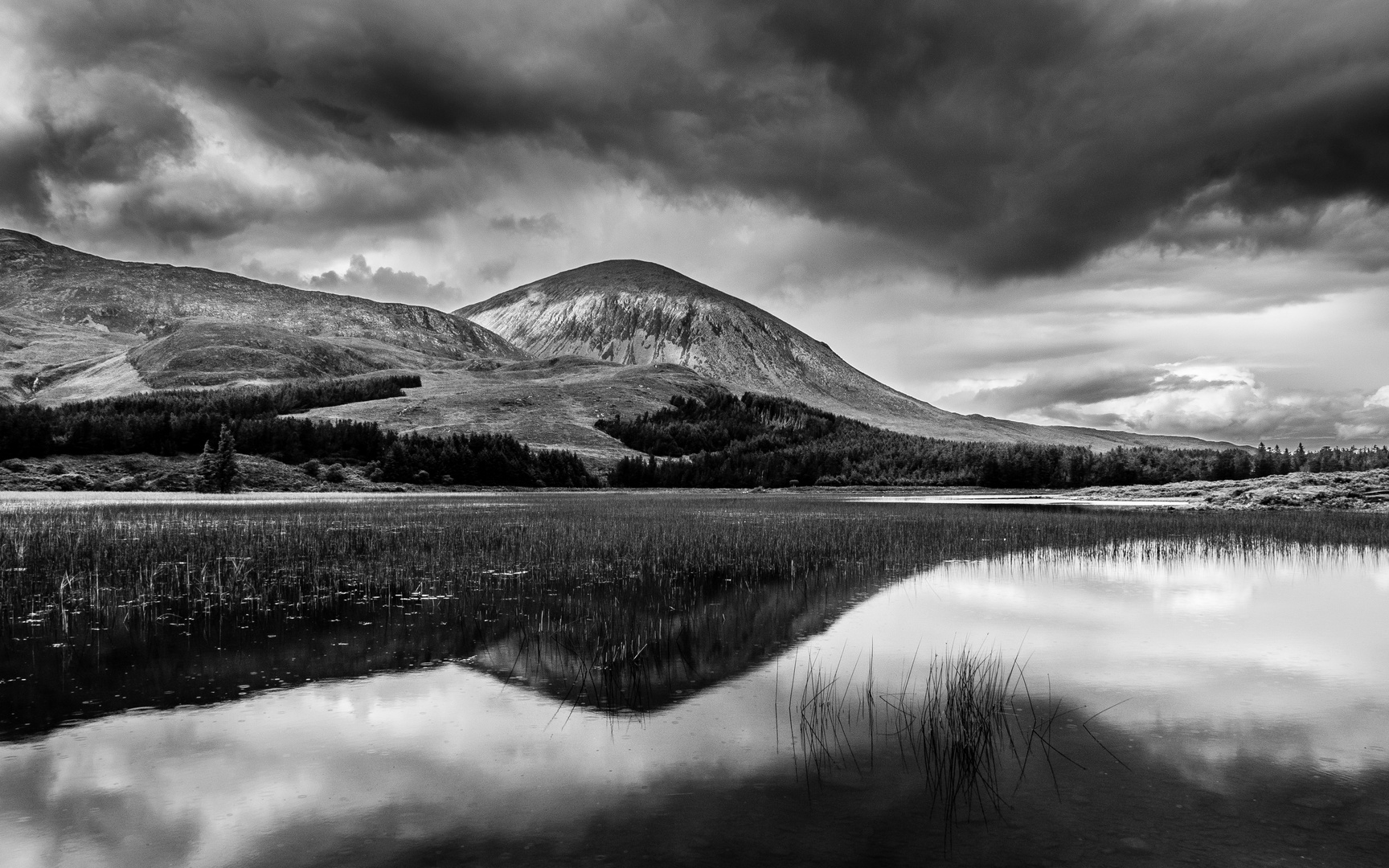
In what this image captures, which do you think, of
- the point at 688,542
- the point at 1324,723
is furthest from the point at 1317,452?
the point at 1324,723

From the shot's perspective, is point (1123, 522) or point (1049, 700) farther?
point (1123, 522)

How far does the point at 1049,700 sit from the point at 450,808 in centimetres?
860

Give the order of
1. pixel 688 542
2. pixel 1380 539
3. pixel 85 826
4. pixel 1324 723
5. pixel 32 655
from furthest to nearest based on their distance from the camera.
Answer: pixel 1380 539 → pixel 688 542 → pixel 32 655 → pixel 1324 723 → pixel 85 826

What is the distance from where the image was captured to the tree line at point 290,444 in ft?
344

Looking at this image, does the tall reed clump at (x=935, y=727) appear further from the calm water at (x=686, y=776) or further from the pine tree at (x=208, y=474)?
the pine tree at (x=208, y=474)

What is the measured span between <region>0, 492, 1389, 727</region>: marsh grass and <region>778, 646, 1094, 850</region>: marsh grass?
2.05 m

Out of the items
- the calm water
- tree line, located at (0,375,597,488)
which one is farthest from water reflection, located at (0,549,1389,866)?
tree line, located at (0,375,597,488)

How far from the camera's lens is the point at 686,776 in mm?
8828

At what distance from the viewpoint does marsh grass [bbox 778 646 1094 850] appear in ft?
28.5

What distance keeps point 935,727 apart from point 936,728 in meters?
0.04

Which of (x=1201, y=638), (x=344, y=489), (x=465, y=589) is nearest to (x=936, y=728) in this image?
(x=1201, y=638)

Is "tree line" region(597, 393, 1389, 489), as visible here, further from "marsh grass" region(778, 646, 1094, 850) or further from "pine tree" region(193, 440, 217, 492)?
"marsh grass" region(778, 646, 1094, 850)

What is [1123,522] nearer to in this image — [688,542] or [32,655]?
[688,542]

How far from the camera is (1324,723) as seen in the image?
35.3ft
